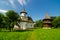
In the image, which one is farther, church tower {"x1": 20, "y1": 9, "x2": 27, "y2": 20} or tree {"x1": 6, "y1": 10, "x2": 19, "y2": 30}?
church tower {"x1": 20, "y1": 9, "x2": 27, "y2": 20}

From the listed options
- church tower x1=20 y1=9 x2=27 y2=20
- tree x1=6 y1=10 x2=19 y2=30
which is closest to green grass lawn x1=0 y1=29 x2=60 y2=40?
tree x1=6 y1=10 x2=19 y2=30

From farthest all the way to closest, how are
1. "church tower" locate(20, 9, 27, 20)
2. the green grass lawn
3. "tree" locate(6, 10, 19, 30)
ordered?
"church tower" locate(20, 9, 27, 20) → "tree" locate(6, 10, 19, 30) → the green grass lawn

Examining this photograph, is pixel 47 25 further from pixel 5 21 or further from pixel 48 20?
pixel 5 21

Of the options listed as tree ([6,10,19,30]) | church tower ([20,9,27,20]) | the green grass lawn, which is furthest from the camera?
church tower ([20,9,27,20])

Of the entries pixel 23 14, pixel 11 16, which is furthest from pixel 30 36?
pixel 23 14

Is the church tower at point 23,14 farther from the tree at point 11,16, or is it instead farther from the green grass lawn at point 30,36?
the green grass lawn at point 30,36

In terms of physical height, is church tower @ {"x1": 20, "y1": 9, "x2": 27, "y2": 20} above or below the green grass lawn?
above

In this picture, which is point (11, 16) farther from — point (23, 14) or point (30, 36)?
point (30, 36)

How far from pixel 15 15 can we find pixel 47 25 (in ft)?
96.5

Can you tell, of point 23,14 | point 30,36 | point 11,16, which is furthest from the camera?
point 23,14

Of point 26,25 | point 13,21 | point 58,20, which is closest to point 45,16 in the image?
point 58,20

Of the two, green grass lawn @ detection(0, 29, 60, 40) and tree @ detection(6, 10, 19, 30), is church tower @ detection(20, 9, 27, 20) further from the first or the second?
green grass lawn @ detection(0, 29, 60, 40)

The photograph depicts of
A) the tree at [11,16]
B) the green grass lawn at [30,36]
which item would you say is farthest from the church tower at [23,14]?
the green grass lawn at [30,36]

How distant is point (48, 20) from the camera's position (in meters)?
80.9
